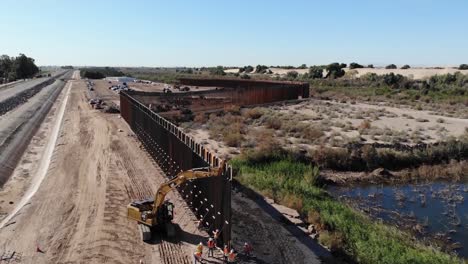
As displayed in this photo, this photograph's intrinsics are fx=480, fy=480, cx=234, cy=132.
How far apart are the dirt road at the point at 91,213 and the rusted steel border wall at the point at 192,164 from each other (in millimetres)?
544

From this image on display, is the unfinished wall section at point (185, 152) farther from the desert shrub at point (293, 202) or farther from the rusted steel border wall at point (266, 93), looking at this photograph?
the desert shrub at point (293, 202)

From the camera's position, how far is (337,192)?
23891 millimetres

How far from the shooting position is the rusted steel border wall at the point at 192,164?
554 inches

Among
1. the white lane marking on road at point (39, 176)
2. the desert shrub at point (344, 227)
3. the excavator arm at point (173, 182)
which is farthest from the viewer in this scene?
the white lane marking on road at point (39, 176)

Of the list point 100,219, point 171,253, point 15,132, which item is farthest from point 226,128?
point 171,253

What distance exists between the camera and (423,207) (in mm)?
21531

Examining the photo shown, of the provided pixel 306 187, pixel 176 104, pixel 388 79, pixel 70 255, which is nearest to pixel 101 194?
pixel 70 255

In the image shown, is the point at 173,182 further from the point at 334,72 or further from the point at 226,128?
the point at 334,72

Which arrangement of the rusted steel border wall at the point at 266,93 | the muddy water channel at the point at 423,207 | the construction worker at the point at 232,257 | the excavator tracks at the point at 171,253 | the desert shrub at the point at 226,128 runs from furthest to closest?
1. the rusted steel border wall at the point at 266,93
2. the desert shrub at the point at 226,128
3. the muddy water channel at the point at 423,207
4. the excavator tracks at the point at 171,253
5. the construction worker at the point at 232,257

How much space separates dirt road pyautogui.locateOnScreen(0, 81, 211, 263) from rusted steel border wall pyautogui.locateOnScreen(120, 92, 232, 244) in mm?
544

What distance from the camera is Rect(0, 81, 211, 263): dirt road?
14.1 meters

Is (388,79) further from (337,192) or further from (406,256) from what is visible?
(406,256)

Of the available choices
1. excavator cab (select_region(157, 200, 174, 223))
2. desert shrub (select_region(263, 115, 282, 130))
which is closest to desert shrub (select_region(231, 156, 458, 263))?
excavator cab (select_region(157, 200, 174, 223))

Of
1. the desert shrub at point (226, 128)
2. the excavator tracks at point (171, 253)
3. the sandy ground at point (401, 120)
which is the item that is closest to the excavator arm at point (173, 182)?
the excavator tracks at point (171, 253)
